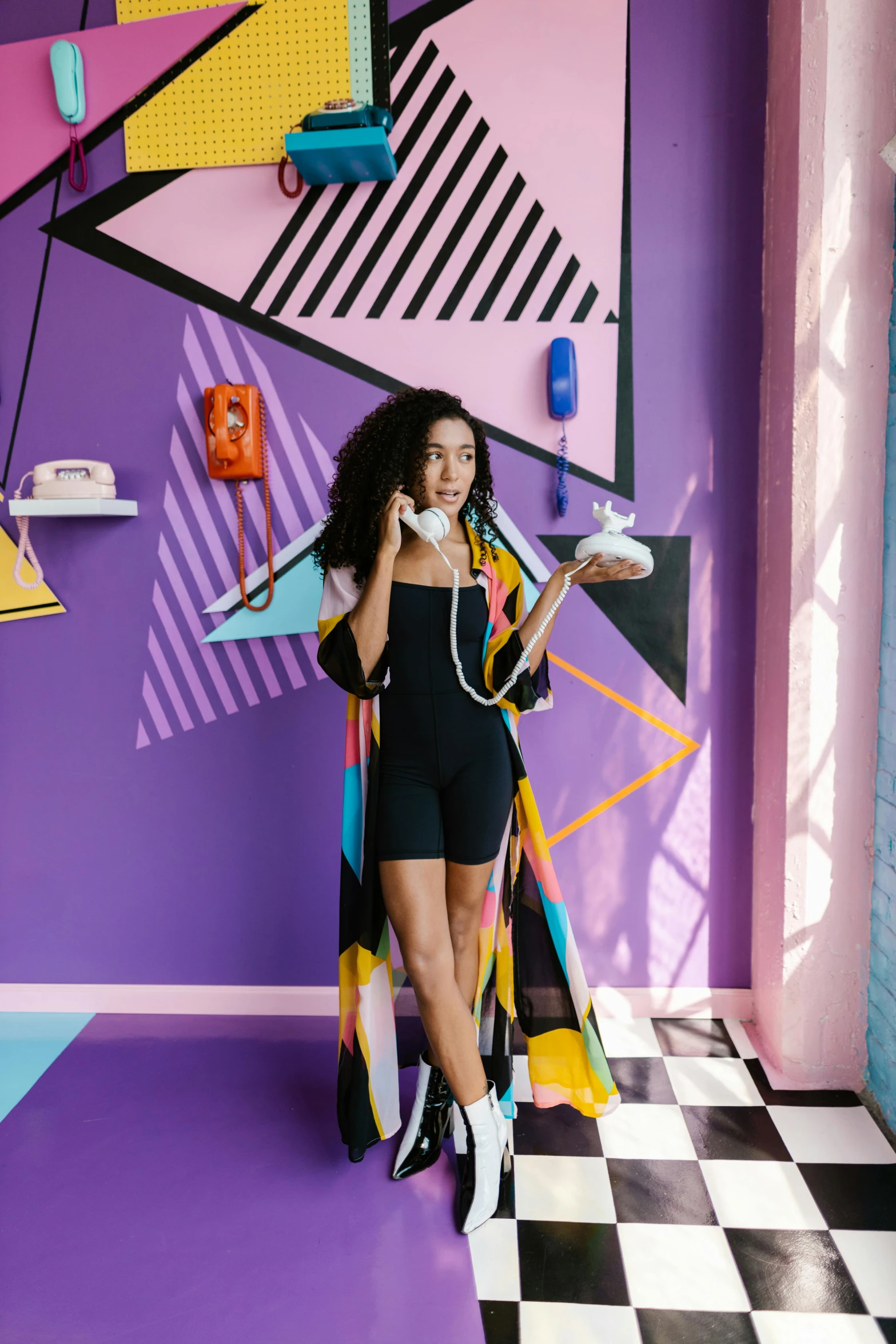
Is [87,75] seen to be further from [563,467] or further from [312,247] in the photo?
[563,467]

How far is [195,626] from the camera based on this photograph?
2674 mm

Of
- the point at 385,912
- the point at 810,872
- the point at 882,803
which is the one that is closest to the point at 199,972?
the point at 385,912

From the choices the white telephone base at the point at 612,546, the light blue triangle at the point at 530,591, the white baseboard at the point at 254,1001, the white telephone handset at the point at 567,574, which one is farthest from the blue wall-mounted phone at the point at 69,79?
the white baseboard at the point at 254,1001

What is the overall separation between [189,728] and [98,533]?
66 centimetres

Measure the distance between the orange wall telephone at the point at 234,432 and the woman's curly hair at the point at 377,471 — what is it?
57 centimetres

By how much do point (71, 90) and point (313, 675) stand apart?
1796mm

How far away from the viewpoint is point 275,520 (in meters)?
2.60

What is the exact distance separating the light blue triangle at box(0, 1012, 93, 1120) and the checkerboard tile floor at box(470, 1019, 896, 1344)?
135cm

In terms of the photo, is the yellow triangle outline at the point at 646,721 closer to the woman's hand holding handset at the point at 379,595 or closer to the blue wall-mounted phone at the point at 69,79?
the woman's hand holding handset at the point at 379,595

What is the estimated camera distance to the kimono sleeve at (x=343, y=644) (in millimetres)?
1866

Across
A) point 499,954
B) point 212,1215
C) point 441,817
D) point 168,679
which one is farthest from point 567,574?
point 212,1215

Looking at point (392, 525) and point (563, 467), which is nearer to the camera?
point (392, 525)

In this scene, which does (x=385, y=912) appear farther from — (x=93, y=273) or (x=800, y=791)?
(x=93, y=273)

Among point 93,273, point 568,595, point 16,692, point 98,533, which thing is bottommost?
point 16,692
